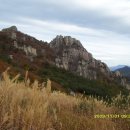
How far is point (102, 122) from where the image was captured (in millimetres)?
6711

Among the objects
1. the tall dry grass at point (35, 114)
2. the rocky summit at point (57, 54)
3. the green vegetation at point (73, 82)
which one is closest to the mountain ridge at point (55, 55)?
the rocky summit at point (57, 54)

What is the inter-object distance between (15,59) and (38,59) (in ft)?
27.5

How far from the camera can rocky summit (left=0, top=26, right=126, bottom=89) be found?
68.9 m

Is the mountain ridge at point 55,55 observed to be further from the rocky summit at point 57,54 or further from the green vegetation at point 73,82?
the green vegetation at point 73,82

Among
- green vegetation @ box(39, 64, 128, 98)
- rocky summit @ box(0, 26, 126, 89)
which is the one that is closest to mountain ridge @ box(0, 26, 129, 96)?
rocky summit @ box(0, 26, 126, 89)

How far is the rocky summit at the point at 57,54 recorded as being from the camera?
68.9 meters

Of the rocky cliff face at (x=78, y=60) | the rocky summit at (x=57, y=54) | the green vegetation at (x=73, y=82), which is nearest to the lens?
the green vegetation at (x=73, y=82)

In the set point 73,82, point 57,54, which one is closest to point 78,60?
point 57,54

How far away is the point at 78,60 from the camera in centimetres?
8225

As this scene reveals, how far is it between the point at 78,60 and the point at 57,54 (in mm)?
4598

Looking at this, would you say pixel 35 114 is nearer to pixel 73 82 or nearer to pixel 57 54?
pixel 73 82

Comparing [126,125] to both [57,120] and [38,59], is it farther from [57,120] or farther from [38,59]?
[38,59]

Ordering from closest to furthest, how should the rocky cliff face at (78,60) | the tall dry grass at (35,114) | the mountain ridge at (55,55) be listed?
the tall dry grass at (35,114) < the mountain ridge at (55,55) < the rocky cliff face at (78,60)

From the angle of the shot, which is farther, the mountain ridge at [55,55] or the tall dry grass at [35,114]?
the mountain ridge at [55,55]
